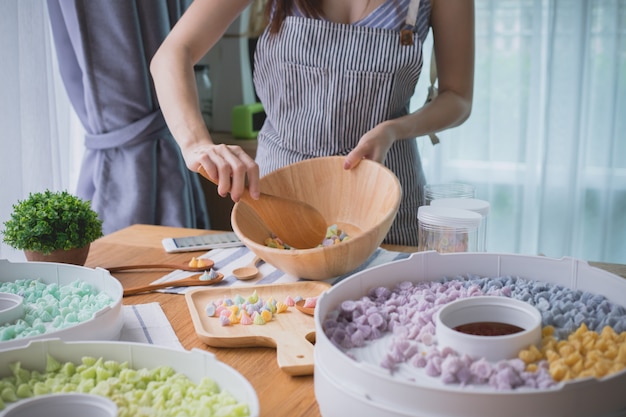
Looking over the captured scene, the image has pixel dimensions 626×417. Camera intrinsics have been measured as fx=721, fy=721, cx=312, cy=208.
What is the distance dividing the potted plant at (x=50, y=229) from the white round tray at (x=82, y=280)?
0.27 ft

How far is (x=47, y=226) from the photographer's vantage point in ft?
4.21

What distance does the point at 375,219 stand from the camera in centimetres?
135

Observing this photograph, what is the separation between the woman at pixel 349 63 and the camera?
1.71 metres

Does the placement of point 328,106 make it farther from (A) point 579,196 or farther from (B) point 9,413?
(A) point 579,196

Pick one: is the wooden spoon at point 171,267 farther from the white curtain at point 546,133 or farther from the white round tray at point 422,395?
the white curtain at point 546,133

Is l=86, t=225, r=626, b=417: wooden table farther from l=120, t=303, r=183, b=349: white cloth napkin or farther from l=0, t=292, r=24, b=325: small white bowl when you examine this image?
l=0, t=292, r=24, b=325: small white bowl

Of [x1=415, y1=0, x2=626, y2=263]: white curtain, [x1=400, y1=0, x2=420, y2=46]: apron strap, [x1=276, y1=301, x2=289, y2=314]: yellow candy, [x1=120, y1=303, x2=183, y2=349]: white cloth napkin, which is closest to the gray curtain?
[x1=400, y1=0, x2=420, y2=46]: apron strap

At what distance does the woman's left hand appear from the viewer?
1403mm

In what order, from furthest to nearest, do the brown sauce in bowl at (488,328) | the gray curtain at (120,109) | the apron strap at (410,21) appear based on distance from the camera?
the gray curtain at (120,109)
the apron strap at (410,21)
the brown sauce in bowl at (488,328)

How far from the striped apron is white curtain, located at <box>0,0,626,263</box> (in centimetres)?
103

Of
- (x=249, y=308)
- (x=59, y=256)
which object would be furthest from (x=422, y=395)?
(x=59, y=256)

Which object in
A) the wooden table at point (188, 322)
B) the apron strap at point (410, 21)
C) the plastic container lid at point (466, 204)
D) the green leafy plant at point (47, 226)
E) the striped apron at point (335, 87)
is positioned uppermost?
the apron strap at point (410, 21)

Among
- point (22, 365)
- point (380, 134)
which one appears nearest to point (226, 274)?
point (380, 134)

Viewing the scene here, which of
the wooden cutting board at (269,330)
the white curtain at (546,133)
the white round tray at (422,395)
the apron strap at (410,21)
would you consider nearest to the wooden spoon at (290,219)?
the wooden cutting board at (269,330)
